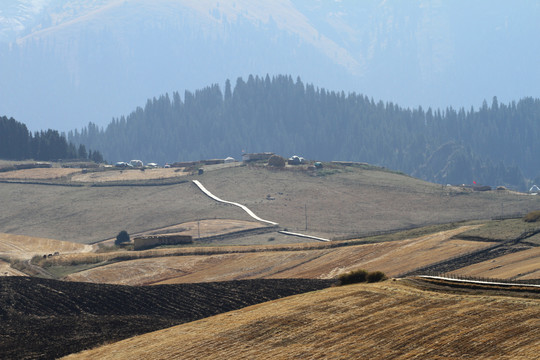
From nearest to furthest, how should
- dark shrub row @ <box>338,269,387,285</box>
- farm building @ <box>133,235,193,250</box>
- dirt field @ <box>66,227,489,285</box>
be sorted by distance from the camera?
dark shrub row @ <box>338,269,387,285</box>, dirt field @ <box>66,227,489,285</box>, farm building @ <box>133,235,193,250</box>

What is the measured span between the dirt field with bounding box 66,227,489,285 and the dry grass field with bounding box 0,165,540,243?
1560 inches

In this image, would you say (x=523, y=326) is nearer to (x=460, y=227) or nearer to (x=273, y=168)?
(x=460, y=227)

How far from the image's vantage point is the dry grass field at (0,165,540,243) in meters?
159

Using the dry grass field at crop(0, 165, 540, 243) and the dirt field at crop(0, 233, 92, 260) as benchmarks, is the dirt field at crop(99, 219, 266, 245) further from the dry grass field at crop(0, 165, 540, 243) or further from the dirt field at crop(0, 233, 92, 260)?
A: the dirt field at crop(0, 233, 92, 260)

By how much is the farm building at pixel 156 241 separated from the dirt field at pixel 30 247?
12144mm

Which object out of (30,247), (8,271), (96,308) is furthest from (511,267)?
(30,247)

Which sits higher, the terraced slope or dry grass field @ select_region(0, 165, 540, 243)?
dry grass field @ select_region(0, 165, 540, 243)

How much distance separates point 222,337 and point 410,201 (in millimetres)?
131140

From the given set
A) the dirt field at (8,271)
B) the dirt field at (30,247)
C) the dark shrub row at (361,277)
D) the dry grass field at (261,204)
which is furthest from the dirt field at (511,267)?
the dry grass field at (261,204)

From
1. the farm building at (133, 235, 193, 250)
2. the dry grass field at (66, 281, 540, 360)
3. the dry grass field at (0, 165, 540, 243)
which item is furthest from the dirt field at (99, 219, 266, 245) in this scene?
the dry grass field at (66, 281, 540, 360)

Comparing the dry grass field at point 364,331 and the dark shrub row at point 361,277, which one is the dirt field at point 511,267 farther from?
the dry grass field at point 364,331

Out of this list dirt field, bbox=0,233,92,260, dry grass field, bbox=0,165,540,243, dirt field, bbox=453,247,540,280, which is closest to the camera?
dirt field, bbox=453,247,540,280

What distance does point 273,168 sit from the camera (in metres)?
197

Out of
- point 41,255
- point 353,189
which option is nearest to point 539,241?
point 41,255
